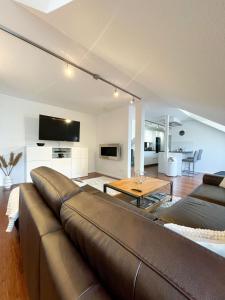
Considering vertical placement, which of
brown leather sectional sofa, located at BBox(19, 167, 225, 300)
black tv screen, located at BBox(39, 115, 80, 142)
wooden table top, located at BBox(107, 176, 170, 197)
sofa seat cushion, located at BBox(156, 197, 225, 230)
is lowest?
sofa seat cushion, located at BBox(156, 197, 225, 230)

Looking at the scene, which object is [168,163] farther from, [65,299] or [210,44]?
[65,299]

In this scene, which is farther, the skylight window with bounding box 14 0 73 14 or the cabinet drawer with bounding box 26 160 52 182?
the cabinet drawer with bounding box 26 160 52 182

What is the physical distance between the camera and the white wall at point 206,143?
5.85 meters

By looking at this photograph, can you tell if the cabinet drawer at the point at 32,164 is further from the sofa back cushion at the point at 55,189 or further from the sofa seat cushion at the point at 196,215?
the sofa seat cushion at the point at 196,215

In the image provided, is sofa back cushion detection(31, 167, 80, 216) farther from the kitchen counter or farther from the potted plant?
the kitchen counter

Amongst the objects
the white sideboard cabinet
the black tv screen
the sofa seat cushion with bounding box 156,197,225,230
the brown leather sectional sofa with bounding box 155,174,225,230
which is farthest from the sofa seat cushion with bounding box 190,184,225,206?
the black tv screen

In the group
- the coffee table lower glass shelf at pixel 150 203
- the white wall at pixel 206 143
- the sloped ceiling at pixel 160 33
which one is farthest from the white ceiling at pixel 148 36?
the white wall at pixel 206 143

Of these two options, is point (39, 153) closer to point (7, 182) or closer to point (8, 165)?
point (8, 165)

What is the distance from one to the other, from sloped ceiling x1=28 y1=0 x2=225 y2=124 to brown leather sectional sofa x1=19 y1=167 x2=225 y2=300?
1246mm

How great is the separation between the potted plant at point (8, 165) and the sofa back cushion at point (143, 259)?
3854 millimetres

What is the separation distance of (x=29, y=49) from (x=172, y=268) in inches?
113

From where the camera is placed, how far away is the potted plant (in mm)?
3592

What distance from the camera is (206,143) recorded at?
20.4ft

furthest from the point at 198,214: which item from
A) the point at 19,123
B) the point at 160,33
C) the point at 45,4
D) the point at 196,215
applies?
the point at 19,123
